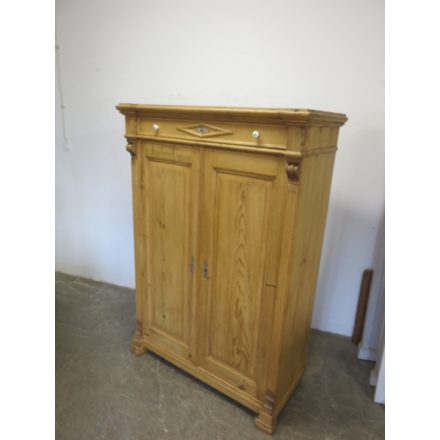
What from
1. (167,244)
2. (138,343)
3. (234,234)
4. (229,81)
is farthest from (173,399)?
(229,81)

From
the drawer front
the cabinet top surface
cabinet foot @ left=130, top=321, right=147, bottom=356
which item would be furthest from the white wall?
cabinet foot @ left=130, top=321, right=147, bottom=356

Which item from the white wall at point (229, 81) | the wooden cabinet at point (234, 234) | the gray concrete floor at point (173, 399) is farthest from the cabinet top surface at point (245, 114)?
the gray concrete floor at point (173, 399)

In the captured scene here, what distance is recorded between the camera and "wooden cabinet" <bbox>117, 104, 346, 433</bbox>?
135 centimetres

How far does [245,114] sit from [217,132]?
0.17 metres

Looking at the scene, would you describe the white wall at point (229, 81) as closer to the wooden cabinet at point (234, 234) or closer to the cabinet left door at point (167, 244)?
the wooden cabinet at point (234, 234)

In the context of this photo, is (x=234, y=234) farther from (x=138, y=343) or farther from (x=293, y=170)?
(x=138, y=343)

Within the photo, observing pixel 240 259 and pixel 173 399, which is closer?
pixel 240 259

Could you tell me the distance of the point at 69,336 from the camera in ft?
7.45

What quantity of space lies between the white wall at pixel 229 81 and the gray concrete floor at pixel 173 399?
41cm

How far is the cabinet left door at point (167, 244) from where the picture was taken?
5.40ft

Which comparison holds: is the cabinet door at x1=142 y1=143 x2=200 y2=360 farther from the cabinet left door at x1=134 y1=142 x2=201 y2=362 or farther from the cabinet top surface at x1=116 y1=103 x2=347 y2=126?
the cabinet top surface at x1=116 y1=103 x2=347 y2=126

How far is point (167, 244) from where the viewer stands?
180 centimetres

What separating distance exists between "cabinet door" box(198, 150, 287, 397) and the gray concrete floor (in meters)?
0.21

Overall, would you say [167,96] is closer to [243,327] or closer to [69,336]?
[243,327]
